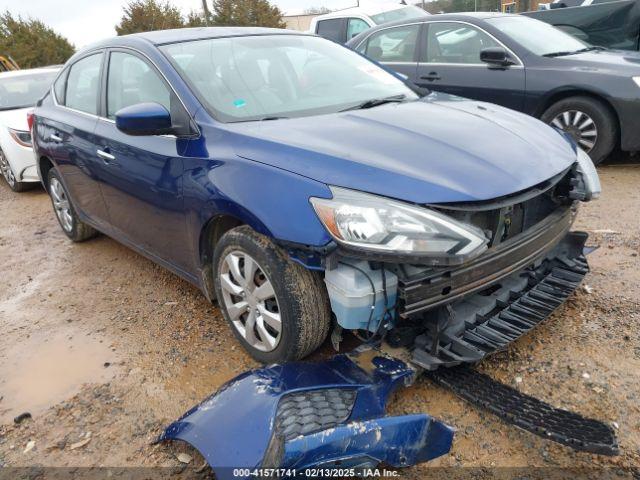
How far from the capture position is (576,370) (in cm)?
236

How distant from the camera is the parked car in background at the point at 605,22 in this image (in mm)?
7039

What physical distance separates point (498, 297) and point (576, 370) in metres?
0.48

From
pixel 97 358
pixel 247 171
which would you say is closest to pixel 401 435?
pixel 247 171

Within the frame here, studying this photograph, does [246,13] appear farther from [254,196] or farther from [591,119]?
[254,196]

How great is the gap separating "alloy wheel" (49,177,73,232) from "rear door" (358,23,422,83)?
3.85m

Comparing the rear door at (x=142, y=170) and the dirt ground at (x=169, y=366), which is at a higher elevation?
the rear door at (x=142, y=170)

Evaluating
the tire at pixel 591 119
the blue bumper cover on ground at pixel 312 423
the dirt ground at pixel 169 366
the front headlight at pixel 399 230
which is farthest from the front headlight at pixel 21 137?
the tire at pixel 591 119

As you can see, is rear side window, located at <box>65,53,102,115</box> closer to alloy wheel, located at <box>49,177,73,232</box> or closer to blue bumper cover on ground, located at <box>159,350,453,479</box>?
alloy wheel, located at <box>49,177,73,232</box>

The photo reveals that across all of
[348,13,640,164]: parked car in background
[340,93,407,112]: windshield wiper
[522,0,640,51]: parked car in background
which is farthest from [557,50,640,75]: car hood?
[340,93,407,112]: windshield wiper

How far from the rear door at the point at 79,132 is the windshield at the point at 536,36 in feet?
13.6

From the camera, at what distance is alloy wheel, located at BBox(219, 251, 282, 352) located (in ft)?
7.85

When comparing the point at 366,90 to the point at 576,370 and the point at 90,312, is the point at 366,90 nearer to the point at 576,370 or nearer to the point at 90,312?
the point at 576,370

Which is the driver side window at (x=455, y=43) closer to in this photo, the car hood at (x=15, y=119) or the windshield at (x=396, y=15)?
the windshield at (x=396, y=15)

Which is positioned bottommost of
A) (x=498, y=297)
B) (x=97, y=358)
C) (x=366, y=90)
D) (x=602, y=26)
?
(x=97, y=358)
